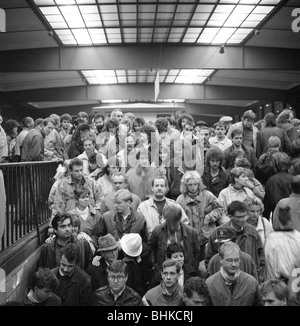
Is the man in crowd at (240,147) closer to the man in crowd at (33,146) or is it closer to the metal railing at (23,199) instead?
the metal railing at (23,199)

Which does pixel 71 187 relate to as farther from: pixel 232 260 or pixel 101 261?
pixel 232 260

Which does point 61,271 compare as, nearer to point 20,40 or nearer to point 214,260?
point 214,260

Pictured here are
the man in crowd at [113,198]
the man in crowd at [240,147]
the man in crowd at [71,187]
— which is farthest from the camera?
the man in crowd at [240,147]

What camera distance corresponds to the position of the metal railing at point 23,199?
398cm

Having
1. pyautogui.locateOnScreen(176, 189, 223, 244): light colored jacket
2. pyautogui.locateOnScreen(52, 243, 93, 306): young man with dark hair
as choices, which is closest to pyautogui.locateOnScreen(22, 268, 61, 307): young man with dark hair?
pyautogui.locateOnScreen(52, 243, 93, 306): young man with dark hair

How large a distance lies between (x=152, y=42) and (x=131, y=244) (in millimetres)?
7457

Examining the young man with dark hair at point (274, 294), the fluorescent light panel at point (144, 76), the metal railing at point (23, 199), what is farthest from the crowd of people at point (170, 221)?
the fluorescent light panel at point (144, 76)

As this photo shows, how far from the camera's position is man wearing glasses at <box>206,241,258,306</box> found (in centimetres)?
295

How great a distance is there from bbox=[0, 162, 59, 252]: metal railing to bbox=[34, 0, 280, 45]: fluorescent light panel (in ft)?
9.35

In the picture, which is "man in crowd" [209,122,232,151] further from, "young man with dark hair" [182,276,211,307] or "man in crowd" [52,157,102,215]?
"young man with dark hair" [182,276,211,307]

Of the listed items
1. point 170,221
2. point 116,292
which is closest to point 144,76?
point 170,221

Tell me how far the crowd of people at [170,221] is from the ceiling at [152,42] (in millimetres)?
2288

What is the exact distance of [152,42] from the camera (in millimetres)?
10320

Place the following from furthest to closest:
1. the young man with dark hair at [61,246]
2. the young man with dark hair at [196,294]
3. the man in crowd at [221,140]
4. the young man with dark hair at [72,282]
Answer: the man in crowd at [221,140]
the young man with dark hair at [61,246]
the young man with dark hair at [72,282]
the young man with dark hair at [196,294]
